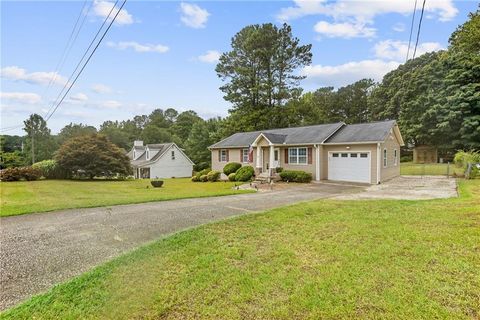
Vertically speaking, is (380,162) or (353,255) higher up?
(380,162)

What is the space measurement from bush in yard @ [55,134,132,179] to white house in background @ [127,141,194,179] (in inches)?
450

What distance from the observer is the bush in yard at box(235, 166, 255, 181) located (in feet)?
74.0

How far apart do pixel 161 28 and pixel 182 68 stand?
22.8 feet

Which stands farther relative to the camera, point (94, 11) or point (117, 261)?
point (94, 11)

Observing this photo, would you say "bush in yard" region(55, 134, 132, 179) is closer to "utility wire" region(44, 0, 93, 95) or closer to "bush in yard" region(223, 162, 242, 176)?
"utility wire" region(44, 0, 93, 95)

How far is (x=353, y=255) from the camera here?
5.00m

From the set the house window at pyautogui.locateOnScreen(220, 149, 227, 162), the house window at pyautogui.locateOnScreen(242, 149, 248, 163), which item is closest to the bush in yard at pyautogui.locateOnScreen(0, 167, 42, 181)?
the house window at pyautogui.locateOnScreen(220, 149, 227, 162)

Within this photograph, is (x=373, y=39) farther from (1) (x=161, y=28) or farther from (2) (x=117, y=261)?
(2) (x=117, y=261)

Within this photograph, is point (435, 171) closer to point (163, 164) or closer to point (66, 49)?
point (66, 49)

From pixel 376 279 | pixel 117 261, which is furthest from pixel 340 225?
pixel 117 261

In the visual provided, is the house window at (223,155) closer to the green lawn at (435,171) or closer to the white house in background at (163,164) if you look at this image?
the white house in background at (163,164)

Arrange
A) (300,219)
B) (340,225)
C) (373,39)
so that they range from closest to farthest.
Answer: (340,225) < (300,219) < (373,39)

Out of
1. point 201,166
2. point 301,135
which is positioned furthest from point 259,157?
point 201,166

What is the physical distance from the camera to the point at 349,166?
19219 millimetres
